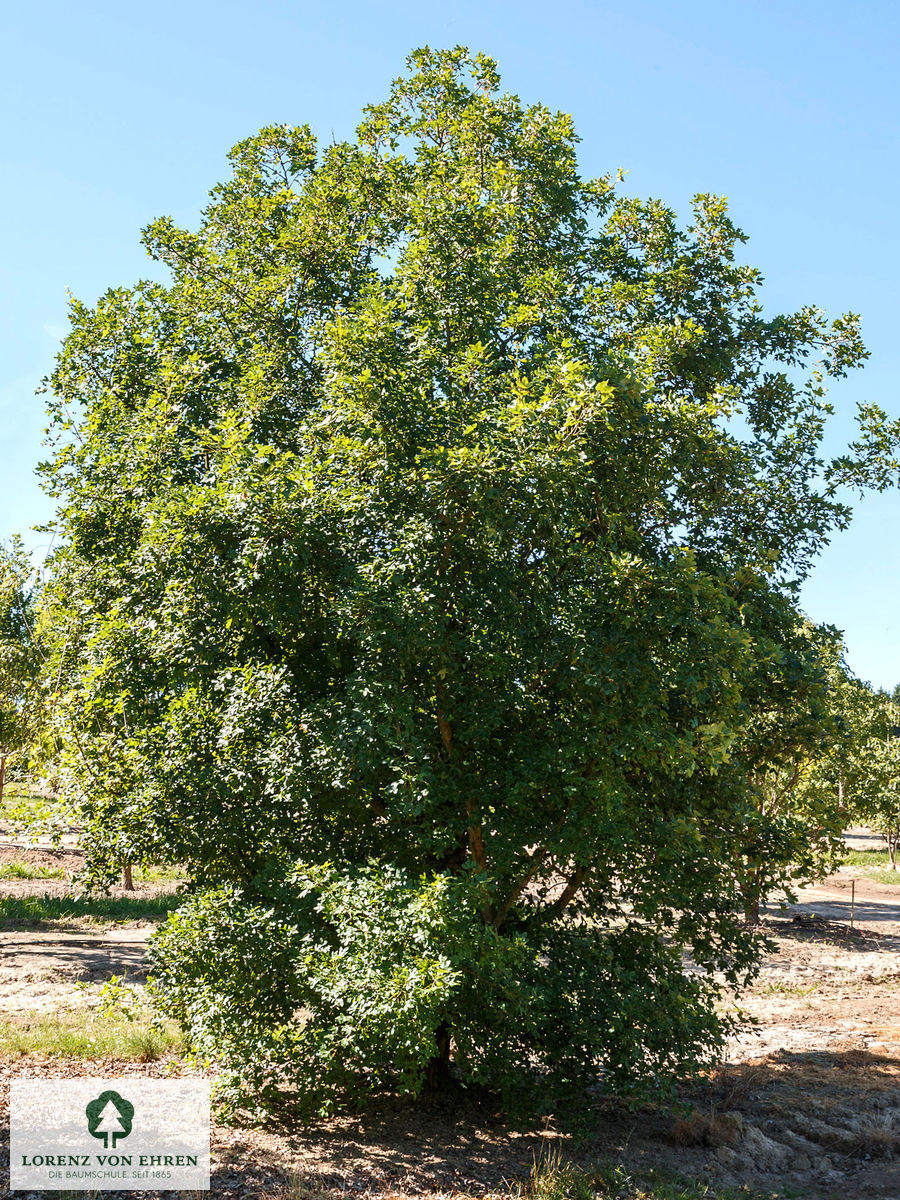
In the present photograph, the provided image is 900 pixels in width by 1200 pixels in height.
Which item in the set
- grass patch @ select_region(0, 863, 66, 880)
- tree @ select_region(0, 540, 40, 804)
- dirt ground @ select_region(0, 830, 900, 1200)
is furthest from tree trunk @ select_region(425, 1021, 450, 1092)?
grass patch @ select_region(0, 863, 66, 880)

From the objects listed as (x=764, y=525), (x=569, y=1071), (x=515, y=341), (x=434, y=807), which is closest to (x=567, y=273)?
(x=515, y=341)

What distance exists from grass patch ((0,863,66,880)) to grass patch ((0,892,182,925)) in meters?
4.18

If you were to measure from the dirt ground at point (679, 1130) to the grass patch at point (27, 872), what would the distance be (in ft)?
35.6

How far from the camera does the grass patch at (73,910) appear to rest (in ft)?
67.4

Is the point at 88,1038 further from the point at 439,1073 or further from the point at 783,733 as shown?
the point at 783,733

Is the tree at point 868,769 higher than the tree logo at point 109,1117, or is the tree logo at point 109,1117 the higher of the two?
the tree at point 868,769

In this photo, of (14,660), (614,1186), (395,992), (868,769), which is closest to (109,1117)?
(395,992)

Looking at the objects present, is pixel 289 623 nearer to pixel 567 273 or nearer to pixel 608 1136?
pixel 567 273

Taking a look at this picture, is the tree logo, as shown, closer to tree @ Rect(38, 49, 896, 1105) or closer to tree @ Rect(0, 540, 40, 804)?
tree @ Rect(38, 49, 896, 1105)

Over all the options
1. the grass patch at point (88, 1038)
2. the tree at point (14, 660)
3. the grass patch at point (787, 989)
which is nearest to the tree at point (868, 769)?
the grass patch at point (787, 989)

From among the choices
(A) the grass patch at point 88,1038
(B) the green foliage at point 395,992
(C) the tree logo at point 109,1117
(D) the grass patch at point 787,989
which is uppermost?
(B) the green foliage at point 395,992

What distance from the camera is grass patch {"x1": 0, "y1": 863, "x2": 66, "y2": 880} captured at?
2623cm

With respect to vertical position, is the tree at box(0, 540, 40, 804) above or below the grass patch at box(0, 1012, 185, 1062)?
above

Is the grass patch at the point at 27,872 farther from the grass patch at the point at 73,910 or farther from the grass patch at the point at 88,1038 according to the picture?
the grass patch at the point at 88,1038
